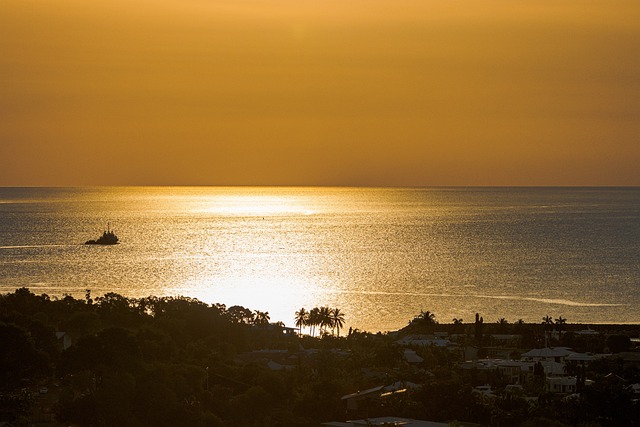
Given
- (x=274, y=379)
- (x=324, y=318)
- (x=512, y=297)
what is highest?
(x=512, y=297)

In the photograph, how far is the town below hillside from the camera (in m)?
33.4

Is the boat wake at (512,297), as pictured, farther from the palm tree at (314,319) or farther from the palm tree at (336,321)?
the palm tree at (314,319)

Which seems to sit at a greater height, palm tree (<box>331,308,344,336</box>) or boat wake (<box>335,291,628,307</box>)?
boat wake (<box>335,291,628,307</box>)

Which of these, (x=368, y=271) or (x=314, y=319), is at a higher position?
(x=368, y=271)

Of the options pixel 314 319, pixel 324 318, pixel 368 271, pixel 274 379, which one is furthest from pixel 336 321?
pixel 368 271

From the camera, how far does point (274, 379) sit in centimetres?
3688

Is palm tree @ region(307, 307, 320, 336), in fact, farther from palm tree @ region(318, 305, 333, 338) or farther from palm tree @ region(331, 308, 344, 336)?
palm tree @ region(331, 308, 344, 336)

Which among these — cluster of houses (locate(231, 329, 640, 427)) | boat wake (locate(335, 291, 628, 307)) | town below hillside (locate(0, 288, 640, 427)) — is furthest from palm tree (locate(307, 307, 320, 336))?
boat wake (locate(335, 291, 628, 307))

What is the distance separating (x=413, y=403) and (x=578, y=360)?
15.2 metres

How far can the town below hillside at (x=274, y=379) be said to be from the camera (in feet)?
109

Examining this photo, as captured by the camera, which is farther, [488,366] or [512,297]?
[512,297]

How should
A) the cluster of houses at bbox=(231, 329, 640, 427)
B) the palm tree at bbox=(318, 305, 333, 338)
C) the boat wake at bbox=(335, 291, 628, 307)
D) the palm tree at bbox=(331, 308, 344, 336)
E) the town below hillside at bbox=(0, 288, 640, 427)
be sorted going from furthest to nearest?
the boat wake at bbox=(335, 291, 628, 307), the palm tree at bbox=(331, 308, 344, 336), the palm tree at bbox=(318, 305, 333, 338), the cluster of houses at bbox=(231, 329, 640, 427), the town below hillside at bbox=(0, 288, 640, 427)

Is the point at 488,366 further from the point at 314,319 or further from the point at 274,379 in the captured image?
the point at 314,319

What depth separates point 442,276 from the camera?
380ft
